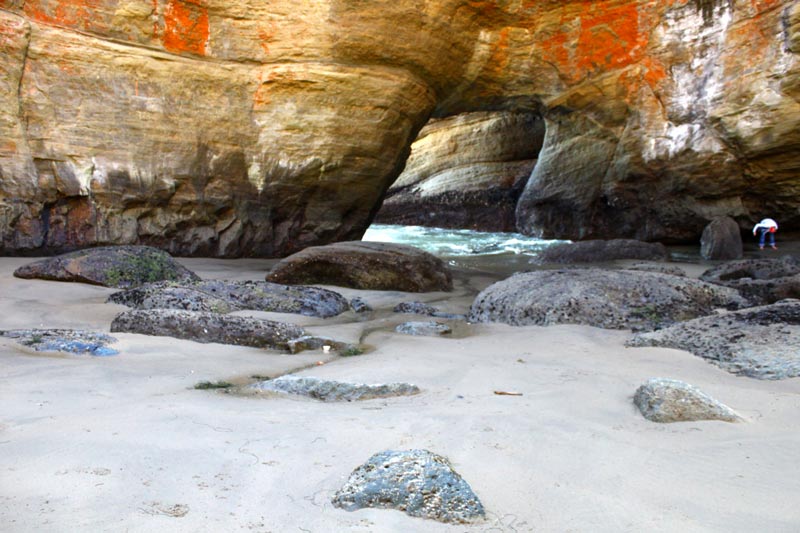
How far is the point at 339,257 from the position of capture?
21.4ft

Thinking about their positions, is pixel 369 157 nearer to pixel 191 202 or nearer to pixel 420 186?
pixel 191 202

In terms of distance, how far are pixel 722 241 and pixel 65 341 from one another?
8.84 metres

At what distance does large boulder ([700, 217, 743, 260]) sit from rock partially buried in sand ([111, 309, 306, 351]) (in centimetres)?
759

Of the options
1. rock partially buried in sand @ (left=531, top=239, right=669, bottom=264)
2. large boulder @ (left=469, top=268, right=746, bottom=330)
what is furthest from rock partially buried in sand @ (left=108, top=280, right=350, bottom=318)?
rock partially buried in sand @ (left=531, top=239, right=669, bottom=264)

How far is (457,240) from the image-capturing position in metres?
13.2

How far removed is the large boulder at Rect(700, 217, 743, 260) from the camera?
947cm

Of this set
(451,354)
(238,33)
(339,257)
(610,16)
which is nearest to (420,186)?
(610,16)

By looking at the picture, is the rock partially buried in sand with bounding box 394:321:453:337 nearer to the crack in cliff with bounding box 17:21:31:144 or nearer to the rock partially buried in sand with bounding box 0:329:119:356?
the rock partially buried in sand with bounding box 0:329:119:356

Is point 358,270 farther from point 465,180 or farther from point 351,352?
point 465,180

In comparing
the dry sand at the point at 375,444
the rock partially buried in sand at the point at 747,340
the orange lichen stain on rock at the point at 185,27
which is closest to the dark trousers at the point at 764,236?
the rock partially buried in sand at the point at 747,340

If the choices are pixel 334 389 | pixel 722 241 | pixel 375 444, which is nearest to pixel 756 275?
pixel 722 241

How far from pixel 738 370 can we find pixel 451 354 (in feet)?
4.32

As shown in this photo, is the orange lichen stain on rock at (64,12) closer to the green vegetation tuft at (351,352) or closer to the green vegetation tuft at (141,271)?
the green vegetation tuft at (141,271)

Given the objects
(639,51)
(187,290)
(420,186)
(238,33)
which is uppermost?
(639,51)
